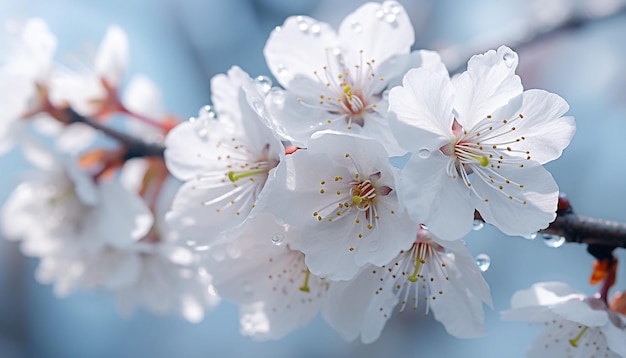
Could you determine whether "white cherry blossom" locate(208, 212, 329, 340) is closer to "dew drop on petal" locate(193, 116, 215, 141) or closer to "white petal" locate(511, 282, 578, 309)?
"dew drop on petal" locate(193, 116, 215, 141)

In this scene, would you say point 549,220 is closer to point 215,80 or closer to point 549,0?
point 215,80

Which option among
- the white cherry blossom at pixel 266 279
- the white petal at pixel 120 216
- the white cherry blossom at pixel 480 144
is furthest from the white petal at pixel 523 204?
the white petal at pixel 120 216

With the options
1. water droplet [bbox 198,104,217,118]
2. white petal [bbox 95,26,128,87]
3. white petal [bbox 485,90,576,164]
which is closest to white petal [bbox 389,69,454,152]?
white petal [bbox 485,90,576,164]

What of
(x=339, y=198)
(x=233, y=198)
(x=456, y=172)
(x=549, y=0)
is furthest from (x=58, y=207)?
(x=549, y=0)

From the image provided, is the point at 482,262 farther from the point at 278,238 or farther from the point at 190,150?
the point at 190,150

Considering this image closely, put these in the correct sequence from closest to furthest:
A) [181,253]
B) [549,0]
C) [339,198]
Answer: [339,198] → [181,253] → [549,0]

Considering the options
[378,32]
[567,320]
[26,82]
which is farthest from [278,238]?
[26,82]
